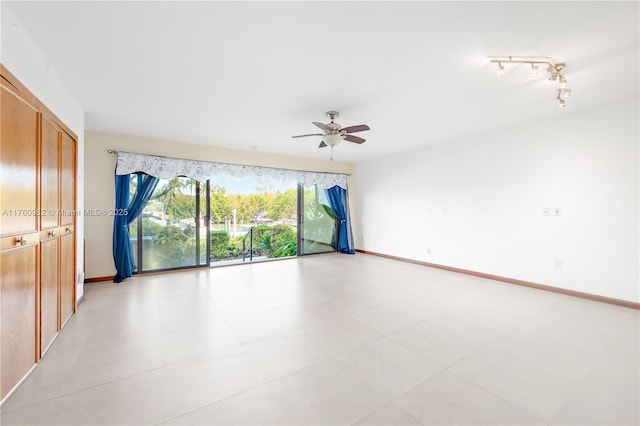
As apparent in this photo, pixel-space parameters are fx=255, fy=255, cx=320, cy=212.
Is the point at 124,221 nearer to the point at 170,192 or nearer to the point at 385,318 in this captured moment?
the point at 170,192

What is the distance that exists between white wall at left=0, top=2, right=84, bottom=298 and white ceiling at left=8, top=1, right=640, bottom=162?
7 cm

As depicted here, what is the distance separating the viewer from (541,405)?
1.58 metres

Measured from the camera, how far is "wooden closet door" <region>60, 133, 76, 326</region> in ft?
8.50

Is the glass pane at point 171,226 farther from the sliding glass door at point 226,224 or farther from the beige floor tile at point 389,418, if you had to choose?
the beige floor tile at point 389,418

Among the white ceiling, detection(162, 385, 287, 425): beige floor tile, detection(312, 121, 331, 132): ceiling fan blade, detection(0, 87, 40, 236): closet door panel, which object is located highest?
the white ceiling

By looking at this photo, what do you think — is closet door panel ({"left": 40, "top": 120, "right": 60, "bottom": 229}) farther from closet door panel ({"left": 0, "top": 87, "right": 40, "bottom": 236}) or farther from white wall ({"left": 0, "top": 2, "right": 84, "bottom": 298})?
white wall ({"left": 0, "top": 2, "right": 84, "bottom": 298})

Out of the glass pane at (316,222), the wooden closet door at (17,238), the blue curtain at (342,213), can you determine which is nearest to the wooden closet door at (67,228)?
the wooden closet door at (17,238)

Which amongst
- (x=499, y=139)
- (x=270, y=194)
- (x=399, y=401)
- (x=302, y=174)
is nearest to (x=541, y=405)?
(x=399, y=401)

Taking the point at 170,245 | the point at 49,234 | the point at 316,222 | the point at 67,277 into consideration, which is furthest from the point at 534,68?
the point at 170,245

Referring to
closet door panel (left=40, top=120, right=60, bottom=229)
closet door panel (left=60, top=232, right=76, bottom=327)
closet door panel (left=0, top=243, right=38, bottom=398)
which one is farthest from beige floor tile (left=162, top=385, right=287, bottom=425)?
closet door panel (left=60, top=232, right=76, bottom=327)

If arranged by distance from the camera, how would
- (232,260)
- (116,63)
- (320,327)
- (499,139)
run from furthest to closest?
(232,260)
(499,139)
(320,327)
(116,63)

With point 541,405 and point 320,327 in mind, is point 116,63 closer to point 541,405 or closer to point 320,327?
point 320,327

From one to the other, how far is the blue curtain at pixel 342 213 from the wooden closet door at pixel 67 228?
4.93 m

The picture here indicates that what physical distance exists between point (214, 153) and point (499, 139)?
523 cm
